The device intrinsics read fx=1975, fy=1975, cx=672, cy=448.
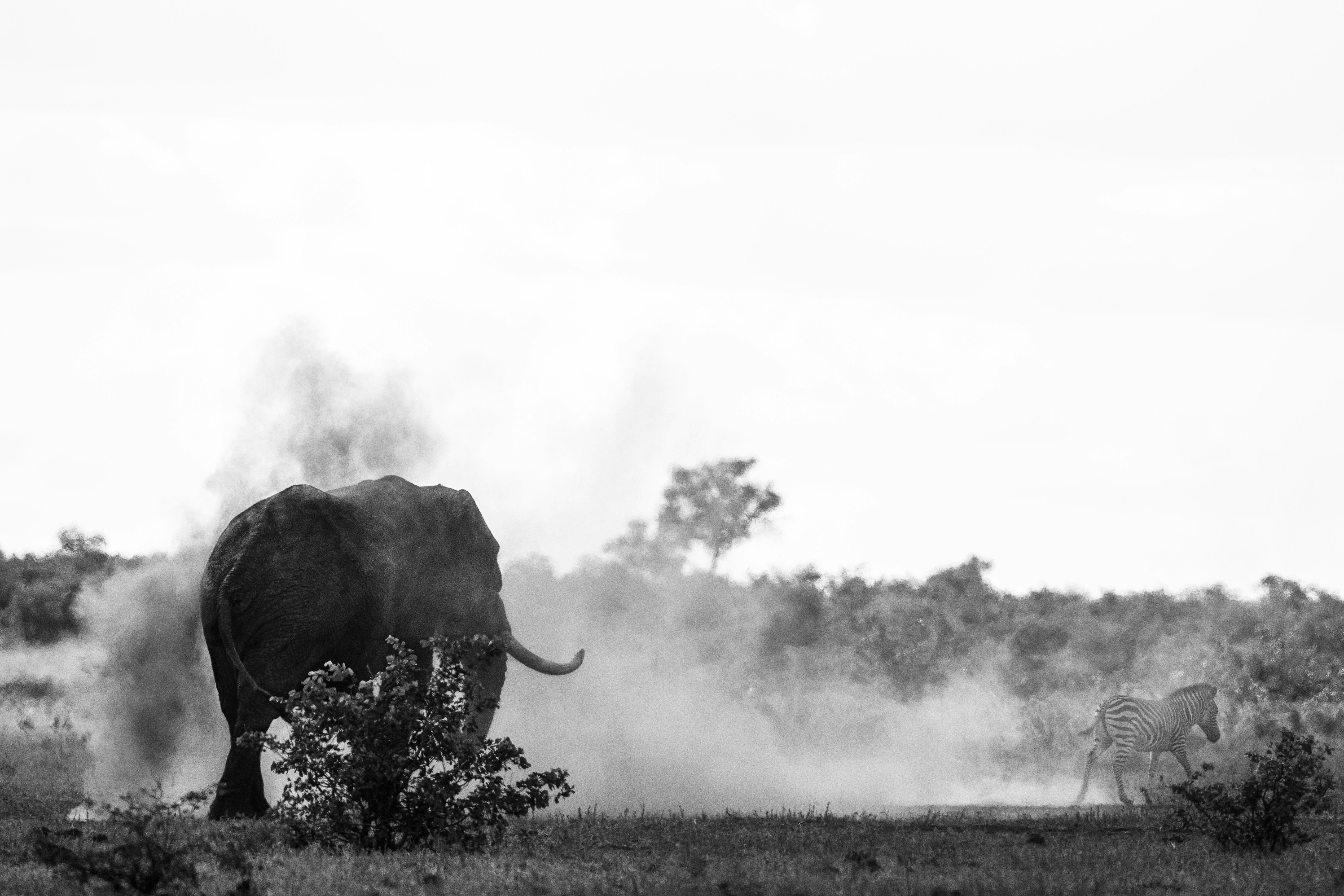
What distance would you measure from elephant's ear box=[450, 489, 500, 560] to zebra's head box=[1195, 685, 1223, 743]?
476 inches

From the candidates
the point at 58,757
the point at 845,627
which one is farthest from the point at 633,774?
the point at 845,627

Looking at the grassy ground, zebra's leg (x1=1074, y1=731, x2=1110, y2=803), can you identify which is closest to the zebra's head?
zebra's leg (x1=1074, y1=731, x2=1110, y2=803)

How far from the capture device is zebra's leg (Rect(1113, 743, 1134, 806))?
91.7 feet

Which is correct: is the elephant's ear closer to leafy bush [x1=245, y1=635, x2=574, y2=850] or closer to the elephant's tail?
the elephant's tail

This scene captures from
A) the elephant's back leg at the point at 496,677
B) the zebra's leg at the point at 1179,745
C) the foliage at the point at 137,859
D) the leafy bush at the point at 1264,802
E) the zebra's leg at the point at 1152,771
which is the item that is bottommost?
the foliage at the point at 137,859

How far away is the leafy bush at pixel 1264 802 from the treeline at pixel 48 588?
23.6 m

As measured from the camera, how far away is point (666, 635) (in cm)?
4081

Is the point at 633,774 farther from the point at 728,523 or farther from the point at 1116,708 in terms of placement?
the point at 728,523

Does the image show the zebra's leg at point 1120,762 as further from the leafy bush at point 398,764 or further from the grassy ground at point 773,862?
the leafy bush at point 398,764

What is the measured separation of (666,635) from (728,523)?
17.8 metres

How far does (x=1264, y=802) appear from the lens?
57.0 ft

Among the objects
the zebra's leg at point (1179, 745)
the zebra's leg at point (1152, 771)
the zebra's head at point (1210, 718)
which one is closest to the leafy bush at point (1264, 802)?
the zebra's leg at point (1152, 771)

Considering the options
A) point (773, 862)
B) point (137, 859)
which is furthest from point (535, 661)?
point (137, 859)

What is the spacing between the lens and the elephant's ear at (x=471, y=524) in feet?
80.2
